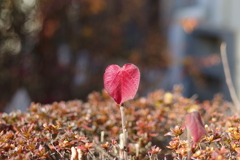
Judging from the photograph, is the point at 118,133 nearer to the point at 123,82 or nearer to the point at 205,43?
Answer: the point at 123,82

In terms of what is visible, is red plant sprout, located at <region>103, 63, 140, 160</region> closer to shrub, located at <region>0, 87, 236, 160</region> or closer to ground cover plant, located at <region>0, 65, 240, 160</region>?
ground cover plant, located at <region>0, 65, 240, 160</region>

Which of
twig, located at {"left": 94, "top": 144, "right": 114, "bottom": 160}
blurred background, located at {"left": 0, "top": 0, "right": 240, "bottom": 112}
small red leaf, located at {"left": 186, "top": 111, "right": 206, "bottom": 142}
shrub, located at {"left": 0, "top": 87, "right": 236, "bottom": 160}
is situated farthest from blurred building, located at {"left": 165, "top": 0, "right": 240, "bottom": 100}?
small red leaf, located at {"left": 186, "top": 111, "right": 206, "bottom": 142}

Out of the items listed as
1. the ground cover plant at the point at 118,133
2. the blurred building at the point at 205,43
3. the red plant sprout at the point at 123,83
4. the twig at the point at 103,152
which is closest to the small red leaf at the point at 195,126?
the ground cover plant at the point at 118,133

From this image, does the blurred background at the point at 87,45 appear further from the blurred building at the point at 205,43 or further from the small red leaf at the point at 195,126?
the small red leaf at the point at 195,126

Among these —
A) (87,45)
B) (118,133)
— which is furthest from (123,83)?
(87,45)

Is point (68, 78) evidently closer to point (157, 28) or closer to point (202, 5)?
point (157, 28)

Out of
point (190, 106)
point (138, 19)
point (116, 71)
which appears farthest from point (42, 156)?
point (138, 19)

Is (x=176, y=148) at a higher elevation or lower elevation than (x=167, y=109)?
lower
